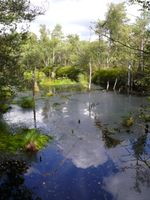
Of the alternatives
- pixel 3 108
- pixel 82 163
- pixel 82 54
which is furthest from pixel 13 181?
pixel 82 54

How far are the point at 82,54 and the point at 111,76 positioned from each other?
13.8 metres

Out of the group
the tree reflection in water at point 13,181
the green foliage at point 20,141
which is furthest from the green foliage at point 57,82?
the tree reflection in water at point 13,181

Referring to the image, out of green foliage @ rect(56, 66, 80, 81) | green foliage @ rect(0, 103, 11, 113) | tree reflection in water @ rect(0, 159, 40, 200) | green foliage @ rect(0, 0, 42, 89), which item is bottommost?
tree reflection in water @ rect(0, 159, 40, 200)

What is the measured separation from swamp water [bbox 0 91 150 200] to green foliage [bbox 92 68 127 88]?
3277 centimetres

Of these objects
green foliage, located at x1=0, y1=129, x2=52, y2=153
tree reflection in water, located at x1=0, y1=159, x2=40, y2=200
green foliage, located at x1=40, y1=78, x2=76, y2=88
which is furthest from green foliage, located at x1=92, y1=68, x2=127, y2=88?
tree reflection in water, located at x1=0, y1=159, x2=40, y2=200

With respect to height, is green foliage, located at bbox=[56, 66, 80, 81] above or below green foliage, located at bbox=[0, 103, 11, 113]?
above

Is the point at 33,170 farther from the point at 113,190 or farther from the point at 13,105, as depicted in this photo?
the point at 13,105

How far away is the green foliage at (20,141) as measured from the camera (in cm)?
2362

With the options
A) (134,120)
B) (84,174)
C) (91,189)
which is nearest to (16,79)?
(84,174)

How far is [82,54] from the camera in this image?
82.2 metres

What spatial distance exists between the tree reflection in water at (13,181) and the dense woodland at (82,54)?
5940mm

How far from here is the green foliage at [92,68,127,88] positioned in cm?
6883

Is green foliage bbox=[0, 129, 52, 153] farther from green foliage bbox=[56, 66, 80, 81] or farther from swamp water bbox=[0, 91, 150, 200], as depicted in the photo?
green foliage bbox=[56, 66, 80, 81]

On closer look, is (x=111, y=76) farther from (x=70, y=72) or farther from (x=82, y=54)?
(x=70, y=72)
